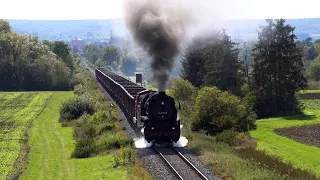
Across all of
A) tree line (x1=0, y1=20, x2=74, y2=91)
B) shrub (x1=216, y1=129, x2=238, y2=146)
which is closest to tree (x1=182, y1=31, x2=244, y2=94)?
shrub (x1=216, y1=129, x2=238, y2=146)

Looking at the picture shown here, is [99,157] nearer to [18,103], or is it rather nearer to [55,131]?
[55,131]

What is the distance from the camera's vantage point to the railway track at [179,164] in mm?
20395

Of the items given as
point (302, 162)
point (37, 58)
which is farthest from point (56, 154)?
point (37, 58)

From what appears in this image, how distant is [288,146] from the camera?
30.0m

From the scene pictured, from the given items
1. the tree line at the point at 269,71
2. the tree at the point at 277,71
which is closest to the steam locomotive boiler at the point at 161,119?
the tree line at the point at 269,71

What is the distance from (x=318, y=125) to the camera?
127 ft

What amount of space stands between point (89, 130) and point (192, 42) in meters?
34.0

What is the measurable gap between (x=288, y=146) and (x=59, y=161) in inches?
661

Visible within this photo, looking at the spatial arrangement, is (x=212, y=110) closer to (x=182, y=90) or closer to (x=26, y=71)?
(x=182, y=90)

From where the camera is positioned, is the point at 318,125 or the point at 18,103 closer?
the point at 318,125

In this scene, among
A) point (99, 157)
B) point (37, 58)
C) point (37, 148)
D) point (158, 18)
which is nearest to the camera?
point (99, 157)

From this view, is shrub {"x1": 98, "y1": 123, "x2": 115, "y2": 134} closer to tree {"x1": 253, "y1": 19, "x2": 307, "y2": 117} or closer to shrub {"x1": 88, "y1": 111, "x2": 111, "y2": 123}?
shrub {"x1": 88, "y1": 111, "x2": 111, "y2": 123}

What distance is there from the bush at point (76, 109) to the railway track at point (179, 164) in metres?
20.6

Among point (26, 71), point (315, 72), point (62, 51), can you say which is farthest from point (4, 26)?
point (315, 72)
